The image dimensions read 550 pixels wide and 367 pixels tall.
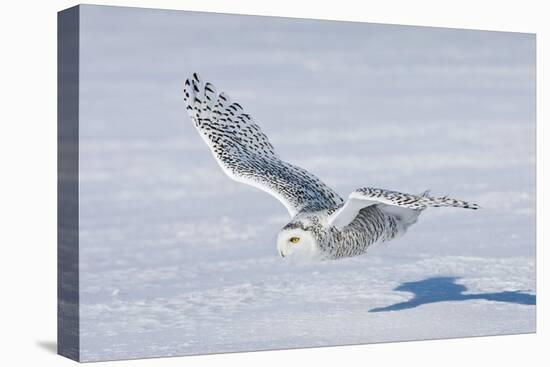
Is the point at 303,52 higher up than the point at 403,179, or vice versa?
the point at 303,52

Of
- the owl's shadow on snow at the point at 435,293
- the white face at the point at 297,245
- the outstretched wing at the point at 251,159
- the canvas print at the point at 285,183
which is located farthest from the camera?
the owl's shadow on snow at the point at 435,293

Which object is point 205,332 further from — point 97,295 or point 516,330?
point 516,330

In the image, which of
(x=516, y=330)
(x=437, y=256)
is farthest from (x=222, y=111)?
(x=516, y=330)

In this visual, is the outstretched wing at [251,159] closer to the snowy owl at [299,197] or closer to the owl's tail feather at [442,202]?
the snowy owl at [299,197]

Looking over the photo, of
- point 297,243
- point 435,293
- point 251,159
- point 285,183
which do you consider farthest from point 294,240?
point 435,293

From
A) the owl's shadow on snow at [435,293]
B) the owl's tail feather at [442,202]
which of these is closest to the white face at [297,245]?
the owl's shadow on snow at [435,293]

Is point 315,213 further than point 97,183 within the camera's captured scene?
Yes

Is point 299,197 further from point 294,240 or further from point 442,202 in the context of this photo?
point 442,202
